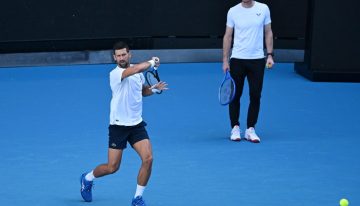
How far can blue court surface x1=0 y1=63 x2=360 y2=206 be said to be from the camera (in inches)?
335

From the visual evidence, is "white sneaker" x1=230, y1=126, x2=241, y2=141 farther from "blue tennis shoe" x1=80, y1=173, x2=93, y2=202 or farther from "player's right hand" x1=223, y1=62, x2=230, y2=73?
"blue tennis shoe" x1=80, y1=173, x2=93, y2=202

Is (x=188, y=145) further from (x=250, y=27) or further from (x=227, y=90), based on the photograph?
(x=250, y=27)

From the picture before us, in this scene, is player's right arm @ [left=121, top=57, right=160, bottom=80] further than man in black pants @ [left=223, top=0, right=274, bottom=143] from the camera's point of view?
No

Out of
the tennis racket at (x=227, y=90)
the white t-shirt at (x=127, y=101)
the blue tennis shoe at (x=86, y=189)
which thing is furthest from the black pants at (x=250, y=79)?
the blue tennis shoe at (x=86, y=189)

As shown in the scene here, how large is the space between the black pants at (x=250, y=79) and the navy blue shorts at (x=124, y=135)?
3166mm

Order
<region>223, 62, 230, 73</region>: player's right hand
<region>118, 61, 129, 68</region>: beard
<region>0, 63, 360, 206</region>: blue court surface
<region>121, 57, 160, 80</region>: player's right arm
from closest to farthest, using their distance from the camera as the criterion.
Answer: <region>121, 57, 160, 80</region>: player's right arm, <region>118, 61, 129, 68</region>: beard, <region>0, 63, 360, 206</region>: blue court surface, <region>223, 62, 230, 73</region>: player's right hand

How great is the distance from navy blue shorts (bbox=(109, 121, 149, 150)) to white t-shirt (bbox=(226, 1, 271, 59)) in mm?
3200

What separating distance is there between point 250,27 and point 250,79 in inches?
26.3

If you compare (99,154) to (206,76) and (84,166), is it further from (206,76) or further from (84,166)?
(206,76)

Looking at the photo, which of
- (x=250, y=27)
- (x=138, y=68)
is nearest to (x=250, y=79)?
(x=250, y=27)

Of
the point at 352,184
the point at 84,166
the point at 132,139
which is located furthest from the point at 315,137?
the point at 132,139

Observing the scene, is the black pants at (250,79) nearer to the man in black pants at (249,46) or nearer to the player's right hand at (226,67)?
the man in black pants at (249,46)

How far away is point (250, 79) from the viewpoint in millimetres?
10727

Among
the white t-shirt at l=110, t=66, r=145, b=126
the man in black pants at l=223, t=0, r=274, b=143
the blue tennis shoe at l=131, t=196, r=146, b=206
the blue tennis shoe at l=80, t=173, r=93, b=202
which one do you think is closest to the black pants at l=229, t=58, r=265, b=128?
the man in black pants at l=223, t=0, r=274, b=143
